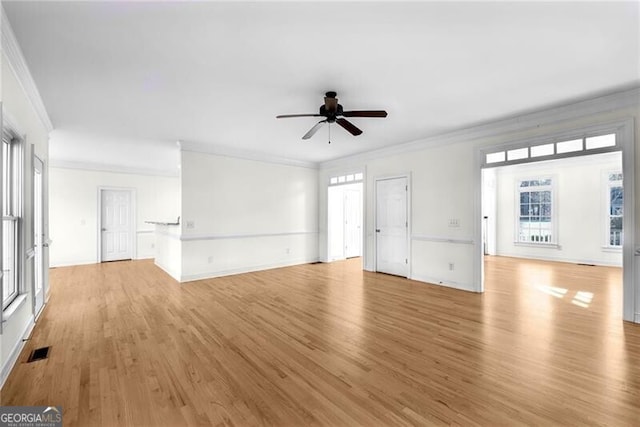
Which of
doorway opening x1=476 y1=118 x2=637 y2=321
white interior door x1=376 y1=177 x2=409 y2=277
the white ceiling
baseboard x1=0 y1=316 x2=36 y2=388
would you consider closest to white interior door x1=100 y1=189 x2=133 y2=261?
the white ceiling

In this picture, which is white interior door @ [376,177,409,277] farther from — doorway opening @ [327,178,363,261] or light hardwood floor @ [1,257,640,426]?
light hardwood floor @ [1,257,640,426]

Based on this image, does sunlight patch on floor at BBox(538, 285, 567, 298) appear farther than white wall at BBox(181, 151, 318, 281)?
No

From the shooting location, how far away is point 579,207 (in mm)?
6832

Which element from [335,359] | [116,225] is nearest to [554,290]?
[335,359]

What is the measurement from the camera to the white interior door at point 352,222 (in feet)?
25.4

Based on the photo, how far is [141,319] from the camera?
10.9 feet

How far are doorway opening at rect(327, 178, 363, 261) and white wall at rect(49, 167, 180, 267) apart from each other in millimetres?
4004

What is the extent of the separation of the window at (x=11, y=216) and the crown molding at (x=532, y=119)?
5181 millimetres

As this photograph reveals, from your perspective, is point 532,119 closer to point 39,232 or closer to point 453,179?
point 453,179

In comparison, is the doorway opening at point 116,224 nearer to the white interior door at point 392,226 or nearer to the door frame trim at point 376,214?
the door frame trim at point 376,214

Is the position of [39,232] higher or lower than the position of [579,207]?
lower

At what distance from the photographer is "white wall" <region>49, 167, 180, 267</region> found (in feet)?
22.3

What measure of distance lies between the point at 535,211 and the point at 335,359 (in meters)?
7.69

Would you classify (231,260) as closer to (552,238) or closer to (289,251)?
(289,251)
